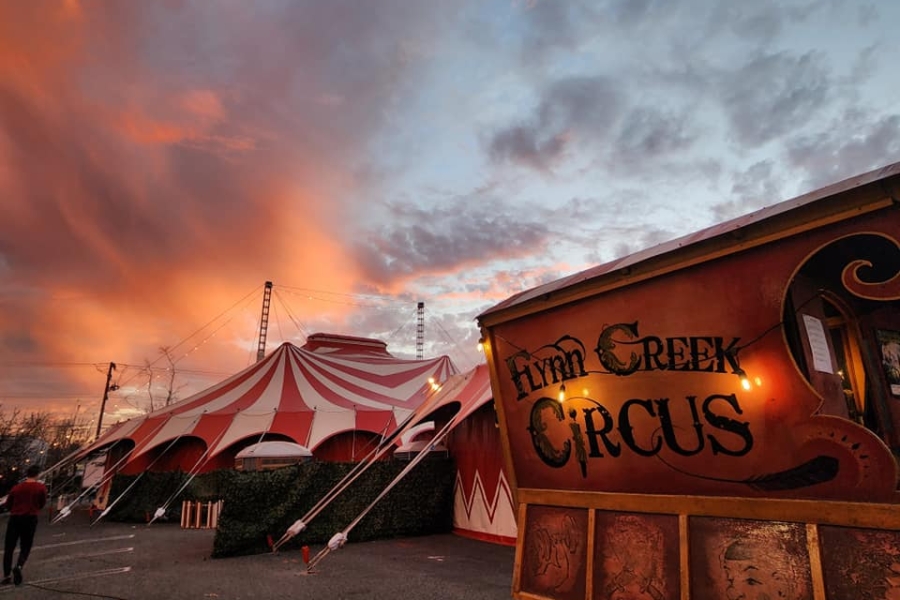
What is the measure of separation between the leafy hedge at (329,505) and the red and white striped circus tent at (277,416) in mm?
3796

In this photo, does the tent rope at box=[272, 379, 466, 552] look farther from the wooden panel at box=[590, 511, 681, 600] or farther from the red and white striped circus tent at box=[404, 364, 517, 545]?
the wooden panel at box=[590, 511, 681, 600]

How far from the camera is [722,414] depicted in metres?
2.72

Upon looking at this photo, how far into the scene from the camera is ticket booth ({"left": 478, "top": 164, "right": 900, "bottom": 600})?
2238mm

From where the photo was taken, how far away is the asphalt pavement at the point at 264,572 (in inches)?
215

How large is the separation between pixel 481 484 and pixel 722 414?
6916mm

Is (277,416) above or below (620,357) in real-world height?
below

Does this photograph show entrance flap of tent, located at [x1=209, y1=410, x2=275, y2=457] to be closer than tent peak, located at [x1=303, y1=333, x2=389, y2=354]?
Yes

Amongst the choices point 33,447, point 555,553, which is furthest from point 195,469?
point 33,447

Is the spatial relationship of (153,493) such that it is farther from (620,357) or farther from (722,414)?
(722,414)

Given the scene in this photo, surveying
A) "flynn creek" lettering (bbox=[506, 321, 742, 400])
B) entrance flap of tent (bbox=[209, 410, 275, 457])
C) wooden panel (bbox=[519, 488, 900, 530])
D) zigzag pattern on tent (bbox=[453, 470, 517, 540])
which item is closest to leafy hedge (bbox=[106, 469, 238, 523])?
entrance flap of tent (bbox=[209, 410, 275, 457])

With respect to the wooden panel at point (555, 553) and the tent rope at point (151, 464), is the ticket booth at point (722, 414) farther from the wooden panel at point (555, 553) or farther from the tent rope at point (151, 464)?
the tent rope at point (151, 464)

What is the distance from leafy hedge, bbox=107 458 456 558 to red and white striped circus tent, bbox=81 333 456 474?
12.5ft

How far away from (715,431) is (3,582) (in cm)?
815

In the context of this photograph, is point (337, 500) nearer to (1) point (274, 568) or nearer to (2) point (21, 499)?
(1) point (274, 568)
